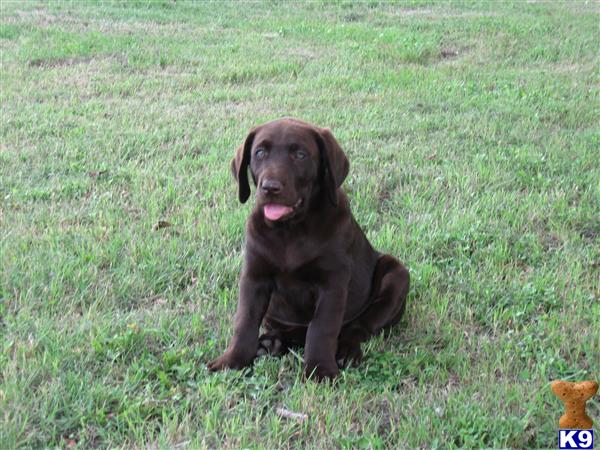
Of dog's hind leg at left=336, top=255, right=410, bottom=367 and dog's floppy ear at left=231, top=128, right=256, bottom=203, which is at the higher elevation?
dog's floppy ear at left=231, top=128, right=256, bottom=203

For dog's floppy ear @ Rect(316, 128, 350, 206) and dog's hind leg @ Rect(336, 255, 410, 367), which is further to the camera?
dog's hind leg @ Rect(336, 255, 410, 367)

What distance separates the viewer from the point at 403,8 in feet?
54.1

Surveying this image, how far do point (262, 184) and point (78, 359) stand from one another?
1257mm

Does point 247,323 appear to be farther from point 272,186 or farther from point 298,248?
point 272,186

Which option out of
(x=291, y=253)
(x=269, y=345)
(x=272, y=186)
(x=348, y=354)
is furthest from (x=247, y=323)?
(x=272, y=186)

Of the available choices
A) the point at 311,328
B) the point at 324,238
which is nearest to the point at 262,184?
the point at 324,238

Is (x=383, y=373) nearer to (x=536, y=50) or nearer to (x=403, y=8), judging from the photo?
(x=536, y=50)

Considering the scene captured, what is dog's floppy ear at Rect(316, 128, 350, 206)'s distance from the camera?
4.06m

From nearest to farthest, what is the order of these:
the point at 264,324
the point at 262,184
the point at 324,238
A: the point at 262,184, the point at 324,238, the point at 264,324

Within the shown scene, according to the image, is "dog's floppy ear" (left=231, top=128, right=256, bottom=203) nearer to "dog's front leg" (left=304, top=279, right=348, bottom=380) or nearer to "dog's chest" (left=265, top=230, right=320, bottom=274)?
"dog's chest" (left=265, top=230, right=320, bottom=274)

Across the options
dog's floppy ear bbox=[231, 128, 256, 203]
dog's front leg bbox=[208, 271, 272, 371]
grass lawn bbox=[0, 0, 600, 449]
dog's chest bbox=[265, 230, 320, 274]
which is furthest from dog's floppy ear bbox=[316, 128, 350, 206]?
grass lawn bbox=[0, 0, 600, 449]

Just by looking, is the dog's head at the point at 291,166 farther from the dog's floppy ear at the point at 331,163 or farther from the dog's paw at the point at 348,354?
the dog's paw at the point at 348,354

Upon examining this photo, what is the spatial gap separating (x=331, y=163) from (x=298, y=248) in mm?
458

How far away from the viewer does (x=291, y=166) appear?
3898mm
